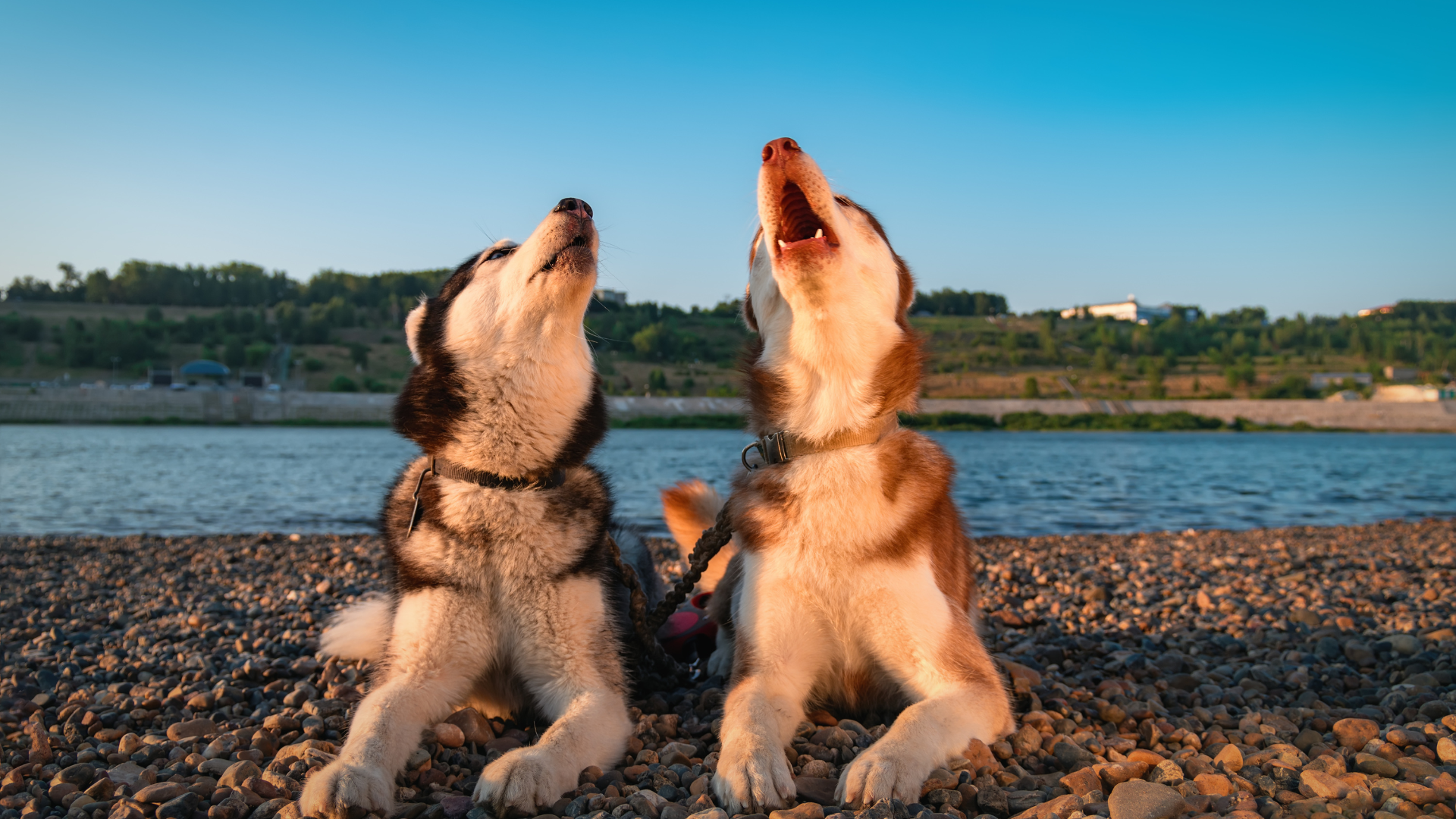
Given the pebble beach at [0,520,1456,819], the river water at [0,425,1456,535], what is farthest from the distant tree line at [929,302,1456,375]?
the pebble beach at [0,520,1456,819]

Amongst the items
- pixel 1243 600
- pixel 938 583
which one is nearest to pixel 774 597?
pixel 938 583

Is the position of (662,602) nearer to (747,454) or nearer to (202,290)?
(747,454)

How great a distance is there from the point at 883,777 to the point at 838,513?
0.97 m

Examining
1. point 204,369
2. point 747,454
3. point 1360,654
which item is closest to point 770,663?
point 747,454

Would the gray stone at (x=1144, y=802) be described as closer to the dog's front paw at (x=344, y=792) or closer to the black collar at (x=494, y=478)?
the dog's front paw at (x=344, y=792)

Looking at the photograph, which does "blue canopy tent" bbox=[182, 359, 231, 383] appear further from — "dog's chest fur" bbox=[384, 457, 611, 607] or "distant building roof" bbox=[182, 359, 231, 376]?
"dog's chest fur" bbox=[384, 457, 611, 607]

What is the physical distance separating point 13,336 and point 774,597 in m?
111

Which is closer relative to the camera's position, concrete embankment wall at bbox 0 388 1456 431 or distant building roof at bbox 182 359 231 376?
concrete embankment wall at bbox 0 388 1456 431

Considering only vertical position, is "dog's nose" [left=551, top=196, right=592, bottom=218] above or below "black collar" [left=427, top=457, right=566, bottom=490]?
above

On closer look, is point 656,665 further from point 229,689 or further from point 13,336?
point 13,336

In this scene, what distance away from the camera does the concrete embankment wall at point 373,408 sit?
200 feet

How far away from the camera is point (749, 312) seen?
3908 millimetres

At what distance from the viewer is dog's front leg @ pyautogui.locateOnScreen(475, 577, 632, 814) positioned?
2689mm

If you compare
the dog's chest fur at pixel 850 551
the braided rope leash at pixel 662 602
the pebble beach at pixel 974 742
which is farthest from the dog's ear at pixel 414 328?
the dog's chest fur at pixel 850 551
